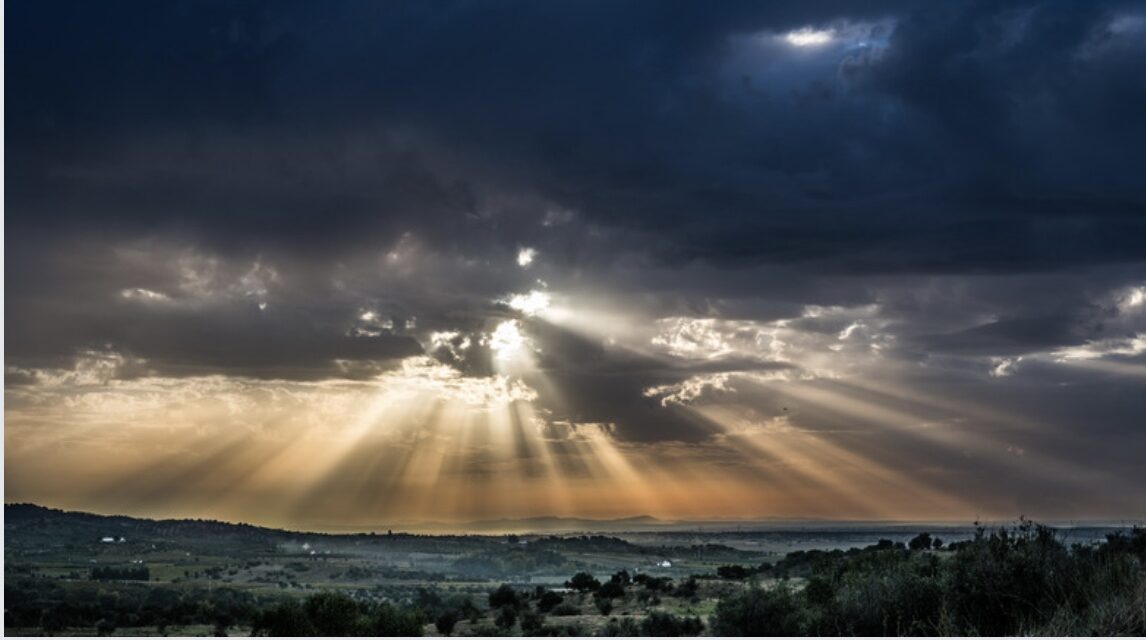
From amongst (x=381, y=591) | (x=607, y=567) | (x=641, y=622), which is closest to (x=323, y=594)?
(x=641, y=622)

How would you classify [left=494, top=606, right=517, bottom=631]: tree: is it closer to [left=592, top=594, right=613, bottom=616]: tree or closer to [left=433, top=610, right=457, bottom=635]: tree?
[left=433, top=610, right=457, bottom=635]: tree

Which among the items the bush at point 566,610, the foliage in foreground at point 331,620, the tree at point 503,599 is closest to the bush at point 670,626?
the foliage in foreground at point 331,620

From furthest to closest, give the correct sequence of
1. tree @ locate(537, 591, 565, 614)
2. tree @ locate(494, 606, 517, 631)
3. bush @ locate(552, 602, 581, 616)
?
tree @ locate(537, 591, 565, 614) → bush @ locate(552, 602, 581, 616) → tree @ locate(494, 606, 517, 631)

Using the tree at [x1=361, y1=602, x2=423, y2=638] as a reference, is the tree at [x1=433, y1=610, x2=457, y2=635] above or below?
below

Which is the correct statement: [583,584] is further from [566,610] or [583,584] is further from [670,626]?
[670,626]

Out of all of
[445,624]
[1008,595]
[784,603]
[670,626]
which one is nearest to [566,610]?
[445,624]

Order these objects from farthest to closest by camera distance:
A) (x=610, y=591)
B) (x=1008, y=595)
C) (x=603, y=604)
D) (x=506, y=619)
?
(x=610, y=591), (x=603, y=604), (x=506, y=619), (x=1008, y=595)

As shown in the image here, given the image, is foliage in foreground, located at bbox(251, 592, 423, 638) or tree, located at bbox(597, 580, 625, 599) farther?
tree, located at bbox(597, 580, 625, 599)

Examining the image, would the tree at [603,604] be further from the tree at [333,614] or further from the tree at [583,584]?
the tree at [333,614]

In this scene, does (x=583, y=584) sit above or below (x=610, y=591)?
below

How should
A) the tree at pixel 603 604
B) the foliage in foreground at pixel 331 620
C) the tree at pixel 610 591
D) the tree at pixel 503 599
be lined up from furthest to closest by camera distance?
the tree at pixel 503 599 → the tree at pixel 610 591 → the tree at pixel 603 604 → the foliage in foreground at pixel 331 620

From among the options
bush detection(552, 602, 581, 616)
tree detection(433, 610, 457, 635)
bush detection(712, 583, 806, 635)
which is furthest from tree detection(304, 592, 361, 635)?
bush detection(712, 583, 806, 635)

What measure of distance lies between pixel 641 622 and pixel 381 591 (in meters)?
55.3

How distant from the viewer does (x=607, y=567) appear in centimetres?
13000
